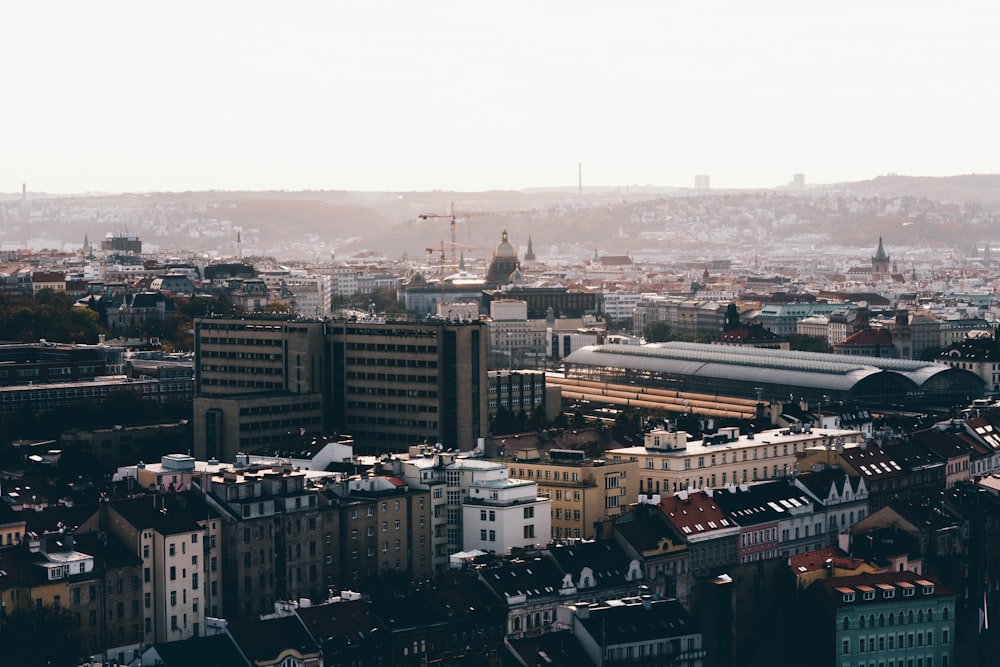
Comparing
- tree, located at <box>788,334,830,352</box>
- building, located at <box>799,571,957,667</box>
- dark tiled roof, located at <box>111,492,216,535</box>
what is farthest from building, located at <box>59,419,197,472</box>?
tree, located at <box>788,334,830,352</box>

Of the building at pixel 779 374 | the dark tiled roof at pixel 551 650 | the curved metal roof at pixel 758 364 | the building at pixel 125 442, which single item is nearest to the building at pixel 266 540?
the dark tiled roof at pixel 551 650

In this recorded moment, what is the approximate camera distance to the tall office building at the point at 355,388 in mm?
71812

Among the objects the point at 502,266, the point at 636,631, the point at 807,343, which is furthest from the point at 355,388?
the point at 502,266

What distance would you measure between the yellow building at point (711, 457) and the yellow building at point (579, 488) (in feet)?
Answer: 2.81

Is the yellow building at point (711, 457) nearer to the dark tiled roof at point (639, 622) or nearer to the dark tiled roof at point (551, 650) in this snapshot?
the dark tiled roof at point (639, 622)

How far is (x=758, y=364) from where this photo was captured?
91062 millimetres

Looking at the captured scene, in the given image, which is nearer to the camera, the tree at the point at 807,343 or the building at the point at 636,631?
the building at the point at 636,631

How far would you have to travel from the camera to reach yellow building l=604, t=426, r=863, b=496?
195 feet

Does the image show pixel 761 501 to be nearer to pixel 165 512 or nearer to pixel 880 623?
pixel 880 623

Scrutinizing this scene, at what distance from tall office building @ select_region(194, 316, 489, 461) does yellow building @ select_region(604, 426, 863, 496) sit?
32.7 feet

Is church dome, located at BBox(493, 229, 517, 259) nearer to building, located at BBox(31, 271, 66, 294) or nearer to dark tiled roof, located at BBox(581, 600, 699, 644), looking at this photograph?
building, located at BBox(31, 271, 66, 294)

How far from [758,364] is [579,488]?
118 ft

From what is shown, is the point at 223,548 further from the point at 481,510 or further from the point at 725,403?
the point at 725,403

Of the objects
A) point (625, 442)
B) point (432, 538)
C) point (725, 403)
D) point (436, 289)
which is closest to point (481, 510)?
point (432, 538)
